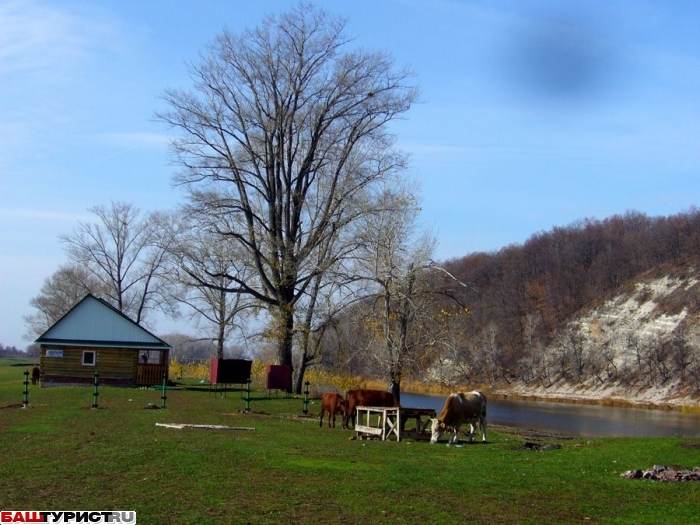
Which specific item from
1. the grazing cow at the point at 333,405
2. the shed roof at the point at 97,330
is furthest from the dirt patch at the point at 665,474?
the shed roof at the point at 97,330

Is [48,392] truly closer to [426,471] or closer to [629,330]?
[426,471]

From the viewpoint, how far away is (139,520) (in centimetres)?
901

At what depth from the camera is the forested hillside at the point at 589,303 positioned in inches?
2840

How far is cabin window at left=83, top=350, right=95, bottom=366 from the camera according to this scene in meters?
42.3

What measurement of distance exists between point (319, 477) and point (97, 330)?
33520mm

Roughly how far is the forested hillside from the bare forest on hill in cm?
15

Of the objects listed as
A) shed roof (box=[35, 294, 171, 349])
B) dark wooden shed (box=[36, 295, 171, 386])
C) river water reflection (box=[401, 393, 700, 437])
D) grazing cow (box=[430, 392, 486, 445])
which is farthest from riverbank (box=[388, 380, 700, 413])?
grazing cow (box=[430, 392, 486, 445])

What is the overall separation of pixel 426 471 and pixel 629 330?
7047 cm

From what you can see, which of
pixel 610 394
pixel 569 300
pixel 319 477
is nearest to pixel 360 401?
pixel 319 477

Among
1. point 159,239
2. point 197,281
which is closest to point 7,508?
point 197,281

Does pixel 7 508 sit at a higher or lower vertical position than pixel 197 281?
lower

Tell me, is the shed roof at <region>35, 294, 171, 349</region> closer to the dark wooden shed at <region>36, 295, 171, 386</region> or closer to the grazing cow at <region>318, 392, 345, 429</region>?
the dark wooden shed at <region>36, 295, 171, 386</region>

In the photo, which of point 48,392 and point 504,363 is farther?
point 504,363

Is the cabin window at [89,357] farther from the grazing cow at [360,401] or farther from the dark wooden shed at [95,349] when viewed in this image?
the grazing cow at [360,401]
